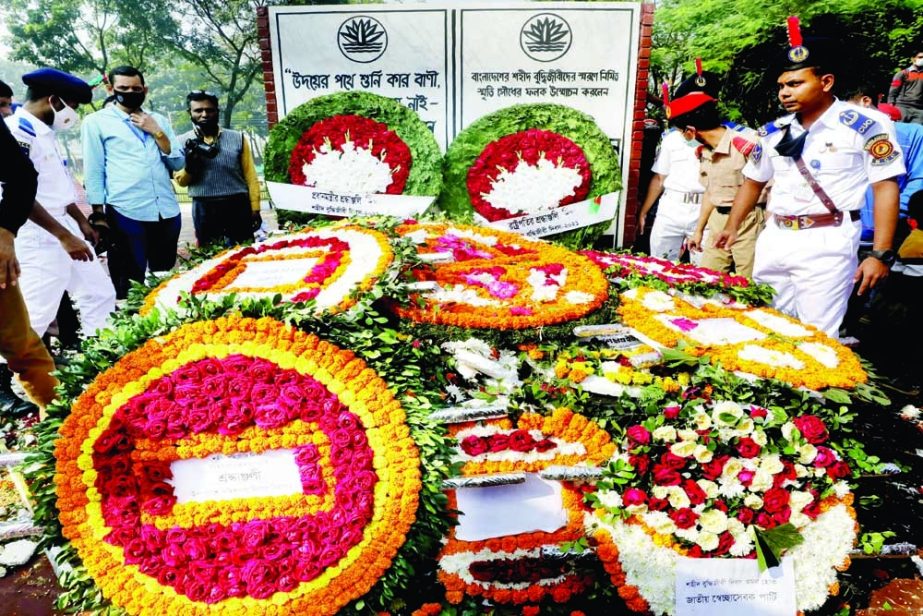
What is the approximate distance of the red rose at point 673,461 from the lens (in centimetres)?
211

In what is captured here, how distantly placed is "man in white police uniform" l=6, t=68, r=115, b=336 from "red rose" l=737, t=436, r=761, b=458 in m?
3.66

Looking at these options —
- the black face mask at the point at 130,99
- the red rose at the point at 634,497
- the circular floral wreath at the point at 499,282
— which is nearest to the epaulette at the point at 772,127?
the circular floral wreath at the point at 499,282

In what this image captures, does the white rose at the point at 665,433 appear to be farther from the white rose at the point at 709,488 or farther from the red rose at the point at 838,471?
the red rose at the point at 838,471

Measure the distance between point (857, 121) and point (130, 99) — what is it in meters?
4.90

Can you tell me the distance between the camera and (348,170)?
4453mm

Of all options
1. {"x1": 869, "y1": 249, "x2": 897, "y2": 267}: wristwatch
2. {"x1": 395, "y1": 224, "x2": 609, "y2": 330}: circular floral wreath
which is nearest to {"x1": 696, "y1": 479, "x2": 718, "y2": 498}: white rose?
{"x1": 395, "y1": 224, "x2": 609, "y2": 330}: circular floral wreath

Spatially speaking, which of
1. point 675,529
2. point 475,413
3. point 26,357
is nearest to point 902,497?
point 675,529

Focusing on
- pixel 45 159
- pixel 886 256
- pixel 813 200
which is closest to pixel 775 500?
pixel 886 256

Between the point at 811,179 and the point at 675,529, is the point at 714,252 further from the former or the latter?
the point at 675,529

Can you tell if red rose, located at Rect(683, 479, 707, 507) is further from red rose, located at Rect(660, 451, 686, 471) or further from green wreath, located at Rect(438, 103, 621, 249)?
green wreath, located at Rect(438, 103, 621, 249)

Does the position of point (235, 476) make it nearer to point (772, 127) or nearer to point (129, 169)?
point (772, 127)

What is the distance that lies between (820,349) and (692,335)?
0.55 metres

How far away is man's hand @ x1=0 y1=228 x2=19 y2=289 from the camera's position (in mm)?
2695

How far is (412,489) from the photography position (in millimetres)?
1910
